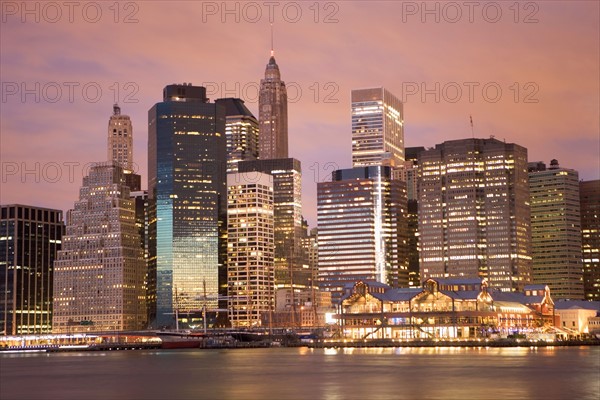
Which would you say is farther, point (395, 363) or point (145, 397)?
point (395, 363)

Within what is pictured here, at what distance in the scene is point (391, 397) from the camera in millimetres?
90125

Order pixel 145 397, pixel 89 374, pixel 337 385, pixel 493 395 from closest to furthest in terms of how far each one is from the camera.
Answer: pixel 493 395 → pixel 145 397 → pixel 337 385 → pixel 89 374

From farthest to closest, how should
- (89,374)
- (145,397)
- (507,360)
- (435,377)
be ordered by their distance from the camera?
1. (507,360)
2. (89,374)
3. (435,377)
4. (145,397)

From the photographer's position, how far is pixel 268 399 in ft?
298

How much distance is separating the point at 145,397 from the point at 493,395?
31.8 metres

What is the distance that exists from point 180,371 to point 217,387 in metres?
36.2

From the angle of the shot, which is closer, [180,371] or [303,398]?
[303,398]

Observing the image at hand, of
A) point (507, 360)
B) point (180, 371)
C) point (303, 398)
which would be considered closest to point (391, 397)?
point (303, 398)

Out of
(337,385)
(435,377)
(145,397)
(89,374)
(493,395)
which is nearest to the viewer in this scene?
(493,395)

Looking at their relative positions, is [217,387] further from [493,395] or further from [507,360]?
[507,360]

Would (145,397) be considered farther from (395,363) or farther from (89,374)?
(395,363)

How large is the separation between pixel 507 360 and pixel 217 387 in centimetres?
6131

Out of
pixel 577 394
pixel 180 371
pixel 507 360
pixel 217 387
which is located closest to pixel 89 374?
pixel 180 371

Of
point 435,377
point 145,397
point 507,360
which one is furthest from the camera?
point 507,360
